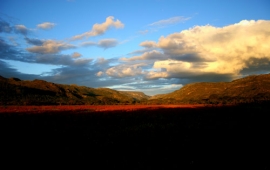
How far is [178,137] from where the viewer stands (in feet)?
32.8

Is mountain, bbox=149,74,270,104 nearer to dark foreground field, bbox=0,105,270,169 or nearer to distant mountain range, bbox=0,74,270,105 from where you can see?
distant mountain range, bbox=0,74,270,105

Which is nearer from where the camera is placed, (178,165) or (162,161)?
(178,165)

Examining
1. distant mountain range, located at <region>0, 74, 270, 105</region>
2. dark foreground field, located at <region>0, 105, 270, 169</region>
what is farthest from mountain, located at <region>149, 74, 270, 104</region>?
dark foreground field, located at <region>0, 105, 270, 169</region>

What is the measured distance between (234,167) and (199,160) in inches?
40.9

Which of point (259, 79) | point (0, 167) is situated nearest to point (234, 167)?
point (0, 167)

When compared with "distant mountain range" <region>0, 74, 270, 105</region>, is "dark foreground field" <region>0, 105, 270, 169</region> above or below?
below

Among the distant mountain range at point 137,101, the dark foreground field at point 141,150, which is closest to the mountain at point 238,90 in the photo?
the distant mountain range at point 137,101

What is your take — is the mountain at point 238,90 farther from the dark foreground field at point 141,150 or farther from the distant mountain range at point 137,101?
the dark foreground field at point 141,150

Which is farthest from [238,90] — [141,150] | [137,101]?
[141,150]

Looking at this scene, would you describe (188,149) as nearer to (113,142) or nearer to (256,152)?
(256,152)

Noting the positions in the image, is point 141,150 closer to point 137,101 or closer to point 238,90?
point 137,101

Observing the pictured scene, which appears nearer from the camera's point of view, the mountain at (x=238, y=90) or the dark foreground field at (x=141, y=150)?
the dark foreground field at (x=141, y=150)

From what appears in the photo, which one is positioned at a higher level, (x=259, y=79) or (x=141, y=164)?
(x=259, y=79)

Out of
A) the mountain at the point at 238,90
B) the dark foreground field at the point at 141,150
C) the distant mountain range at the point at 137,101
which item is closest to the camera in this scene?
the dark foreground field at the point at 141,150
